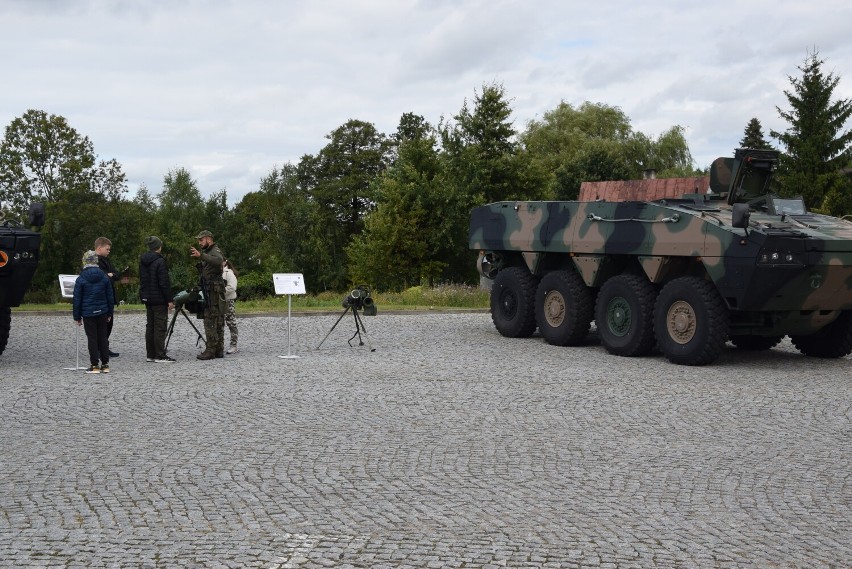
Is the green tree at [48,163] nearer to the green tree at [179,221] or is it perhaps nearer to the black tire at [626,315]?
the green tree at [179,221]

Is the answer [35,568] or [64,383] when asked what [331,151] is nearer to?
[64,383]

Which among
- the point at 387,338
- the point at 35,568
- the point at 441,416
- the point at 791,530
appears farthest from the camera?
the point at 387,338

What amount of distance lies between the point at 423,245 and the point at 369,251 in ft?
9.95

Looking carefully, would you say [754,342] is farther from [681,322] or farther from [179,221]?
[179,221]

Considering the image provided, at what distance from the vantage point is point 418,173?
46562mm

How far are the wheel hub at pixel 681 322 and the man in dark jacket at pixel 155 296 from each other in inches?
265

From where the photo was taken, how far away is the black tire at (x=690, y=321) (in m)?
14.5

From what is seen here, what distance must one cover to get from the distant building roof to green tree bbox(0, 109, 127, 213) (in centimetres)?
2345

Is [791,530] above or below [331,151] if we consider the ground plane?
below

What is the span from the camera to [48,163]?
175 ft

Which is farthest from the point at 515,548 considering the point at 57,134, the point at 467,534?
the point at 57,134

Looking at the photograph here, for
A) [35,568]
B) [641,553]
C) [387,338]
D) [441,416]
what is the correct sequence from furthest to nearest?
[387,338] → [441,416] → [641,553] → [35,568]

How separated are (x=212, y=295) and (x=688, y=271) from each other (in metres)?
6.60

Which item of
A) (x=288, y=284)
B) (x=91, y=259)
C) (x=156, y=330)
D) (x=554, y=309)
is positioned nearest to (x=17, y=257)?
(x=91, y=259)
